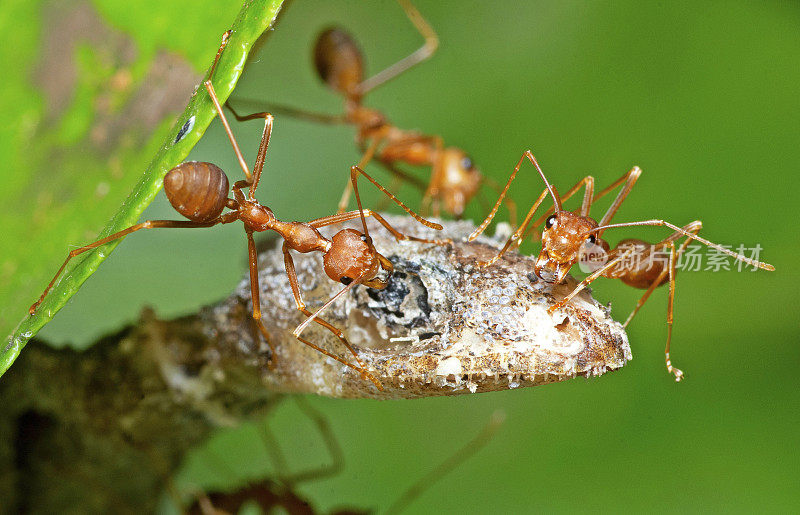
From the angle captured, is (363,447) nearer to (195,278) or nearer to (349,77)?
(195,278)

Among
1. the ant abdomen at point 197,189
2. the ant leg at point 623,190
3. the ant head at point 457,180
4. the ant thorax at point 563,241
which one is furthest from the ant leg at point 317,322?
the ant head at point 457,180

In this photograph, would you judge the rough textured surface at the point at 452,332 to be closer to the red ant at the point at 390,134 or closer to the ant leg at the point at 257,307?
the ant leg at the point at 257,307

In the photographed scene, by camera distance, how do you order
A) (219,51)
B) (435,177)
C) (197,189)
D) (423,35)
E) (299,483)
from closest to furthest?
(219,51)
(197,189)
(299,483)
(423,35)
(435,177)

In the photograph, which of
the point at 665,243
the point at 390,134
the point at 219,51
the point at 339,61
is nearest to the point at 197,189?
the point at 219,51

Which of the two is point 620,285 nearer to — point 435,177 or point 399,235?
point 399,235

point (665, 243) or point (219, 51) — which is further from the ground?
point (219, 51)

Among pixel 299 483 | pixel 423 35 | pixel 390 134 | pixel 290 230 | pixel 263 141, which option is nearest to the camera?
pixel 290 230

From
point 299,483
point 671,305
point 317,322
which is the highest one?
point 317,322

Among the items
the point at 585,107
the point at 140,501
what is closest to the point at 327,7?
the point at 585,107
